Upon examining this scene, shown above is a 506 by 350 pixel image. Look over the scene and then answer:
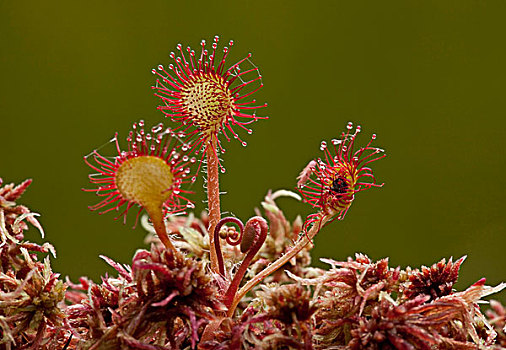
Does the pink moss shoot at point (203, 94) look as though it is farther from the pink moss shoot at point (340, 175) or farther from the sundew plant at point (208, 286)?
the pink moss shoot at point (340, 175)

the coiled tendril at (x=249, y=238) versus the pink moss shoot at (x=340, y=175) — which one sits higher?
the pink moss shoot at (x=340, y=175)

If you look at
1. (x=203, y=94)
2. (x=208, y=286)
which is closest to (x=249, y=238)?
(x=208, y=286)

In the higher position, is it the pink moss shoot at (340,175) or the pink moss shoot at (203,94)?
the pink moss shoot at (203,94)

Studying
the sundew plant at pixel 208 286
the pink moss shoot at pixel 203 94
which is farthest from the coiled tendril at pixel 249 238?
the pink moss shoot at pixel 203 94

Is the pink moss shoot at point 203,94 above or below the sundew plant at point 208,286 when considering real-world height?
above

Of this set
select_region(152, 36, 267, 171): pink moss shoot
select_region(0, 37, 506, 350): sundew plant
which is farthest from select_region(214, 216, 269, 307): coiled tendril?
select_region(152, 36, 267, 171): pink moss shoot

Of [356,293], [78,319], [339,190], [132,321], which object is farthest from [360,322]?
Result: [78,319]

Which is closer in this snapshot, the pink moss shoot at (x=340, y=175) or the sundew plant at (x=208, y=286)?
the sundew plant at (x=208, y=286)

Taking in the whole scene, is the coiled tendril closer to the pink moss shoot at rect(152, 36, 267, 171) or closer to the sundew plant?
the sundew plant

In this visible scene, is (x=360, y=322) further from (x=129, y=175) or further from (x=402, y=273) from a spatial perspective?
(x=129, y=175)

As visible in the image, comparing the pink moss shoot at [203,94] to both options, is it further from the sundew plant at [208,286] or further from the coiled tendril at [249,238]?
the coiled tendril at [249,238]
